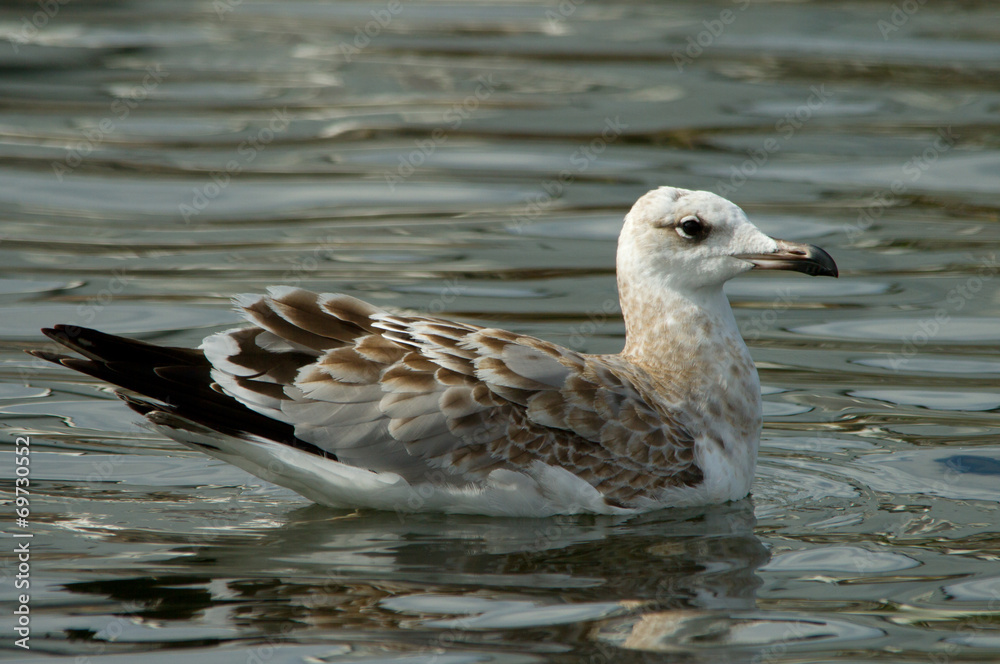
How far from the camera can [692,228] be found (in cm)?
806

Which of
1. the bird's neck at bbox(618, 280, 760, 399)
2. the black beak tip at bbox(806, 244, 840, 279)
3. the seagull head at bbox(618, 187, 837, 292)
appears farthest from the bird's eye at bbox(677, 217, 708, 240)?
the black beak tip at bbox(806, 244, 840, 279)

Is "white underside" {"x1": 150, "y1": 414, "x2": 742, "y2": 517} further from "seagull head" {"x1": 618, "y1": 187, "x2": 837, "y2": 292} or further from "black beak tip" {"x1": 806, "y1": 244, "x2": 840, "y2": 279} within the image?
"black beak tip" {"x1": 806, "y1": 244, "x2": 840, "y2": 279}

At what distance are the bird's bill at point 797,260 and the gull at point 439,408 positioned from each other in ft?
0.03

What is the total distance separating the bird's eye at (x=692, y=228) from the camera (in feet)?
26.5

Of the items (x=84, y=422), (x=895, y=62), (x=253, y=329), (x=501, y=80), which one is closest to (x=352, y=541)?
(x=253, y=329)

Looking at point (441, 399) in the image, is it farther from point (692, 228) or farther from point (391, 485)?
point (692, 228)

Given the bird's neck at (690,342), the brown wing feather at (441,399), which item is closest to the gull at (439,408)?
the brown wing feather at (441,399)

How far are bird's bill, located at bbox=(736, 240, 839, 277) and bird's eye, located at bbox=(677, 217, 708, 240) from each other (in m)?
0.23

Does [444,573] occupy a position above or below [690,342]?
below

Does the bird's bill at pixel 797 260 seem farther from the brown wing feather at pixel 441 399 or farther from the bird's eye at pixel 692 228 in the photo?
the brown wing feather at pixel 441 399

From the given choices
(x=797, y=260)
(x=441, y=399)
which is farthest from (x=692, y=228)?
(x=441, y=399)

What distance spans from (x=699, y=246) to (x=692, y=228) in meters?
0.11

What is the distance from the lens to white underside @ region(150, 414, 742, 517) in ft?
24.2

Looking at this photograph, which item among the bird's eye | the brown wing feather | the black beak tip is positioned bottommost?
the brown wing feather
